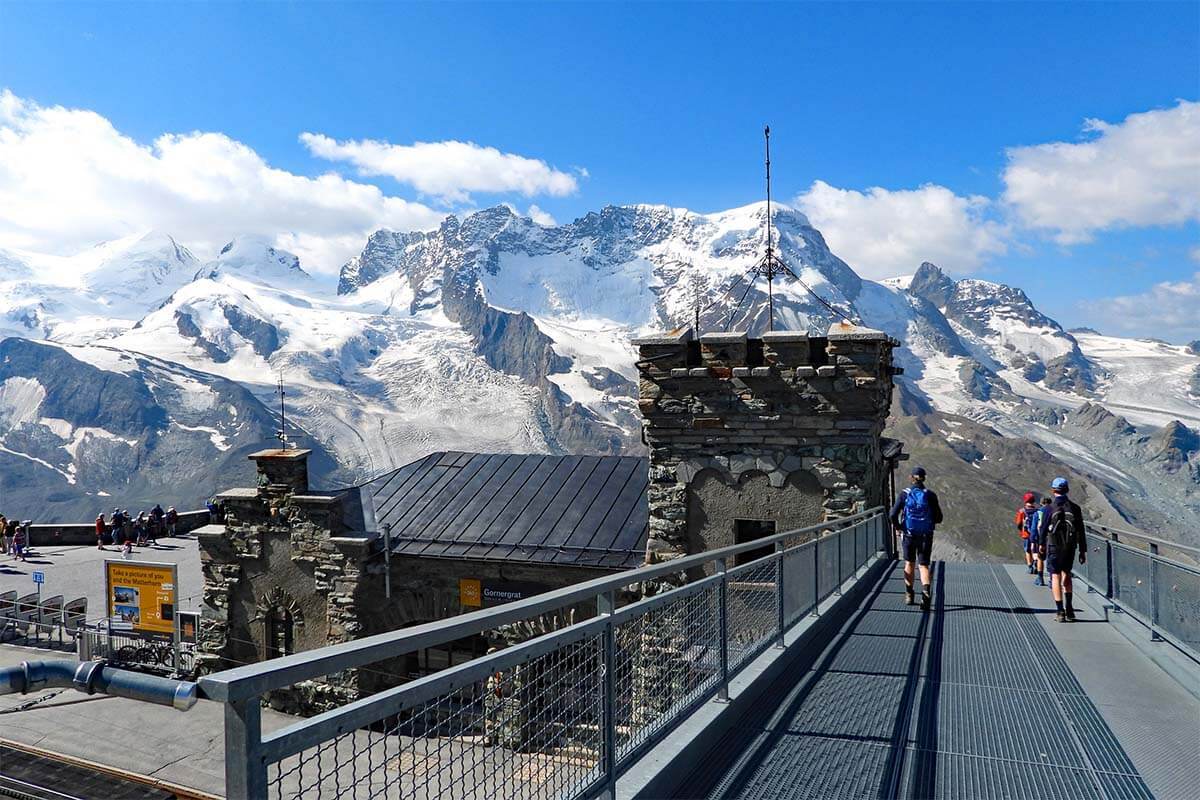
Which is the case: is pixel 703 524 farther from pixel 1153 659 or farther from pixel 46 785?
pixel 46 785

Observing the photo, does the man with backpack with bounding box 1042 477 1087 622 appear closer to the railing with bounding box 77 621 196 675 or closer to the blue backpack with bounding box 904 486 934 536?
the blue backpack with bounding box 904 486 934 536

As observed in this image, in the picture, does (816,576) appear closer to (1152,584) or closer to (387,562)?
(1152,584)

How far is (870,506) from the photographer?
1331cm

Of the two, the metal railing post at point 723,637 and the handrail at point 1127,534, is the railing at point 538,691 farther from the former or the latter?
the handrail at point 1127,534

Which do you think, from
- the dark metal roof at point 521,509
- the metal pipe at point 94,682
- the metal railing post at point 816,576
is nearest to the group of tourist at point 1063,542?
the metal railing post at point 816,576

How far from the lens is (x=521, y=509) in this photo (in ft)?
53.7

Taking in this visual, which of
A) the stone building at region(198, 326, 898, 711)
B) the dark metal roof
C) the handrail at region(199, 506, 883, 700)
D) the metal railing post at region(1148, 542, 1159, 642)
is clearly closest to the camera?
the handrail at region(199, 506, 883, 700)

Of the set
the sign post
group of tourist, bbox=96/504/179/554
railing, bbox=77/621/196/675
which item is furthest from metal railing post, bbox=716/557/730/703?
group of tourist, bbox=96/504/179/554

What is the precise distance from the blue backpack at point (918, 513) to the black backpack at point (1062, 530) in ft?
4.27

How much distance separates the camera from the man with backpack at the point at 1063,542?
357 inches

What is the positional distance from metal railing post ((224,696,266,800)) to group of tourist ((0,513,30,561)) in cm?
3151

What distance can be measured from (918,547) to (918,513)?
1.42ft

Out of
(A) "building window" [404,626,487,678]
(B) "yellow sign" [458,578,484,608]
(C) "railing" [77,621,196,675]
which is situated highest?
(B) "yellow sign" [458,578,484,608]

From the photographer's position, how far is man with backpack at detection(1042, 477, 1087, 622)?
9.08 metres
